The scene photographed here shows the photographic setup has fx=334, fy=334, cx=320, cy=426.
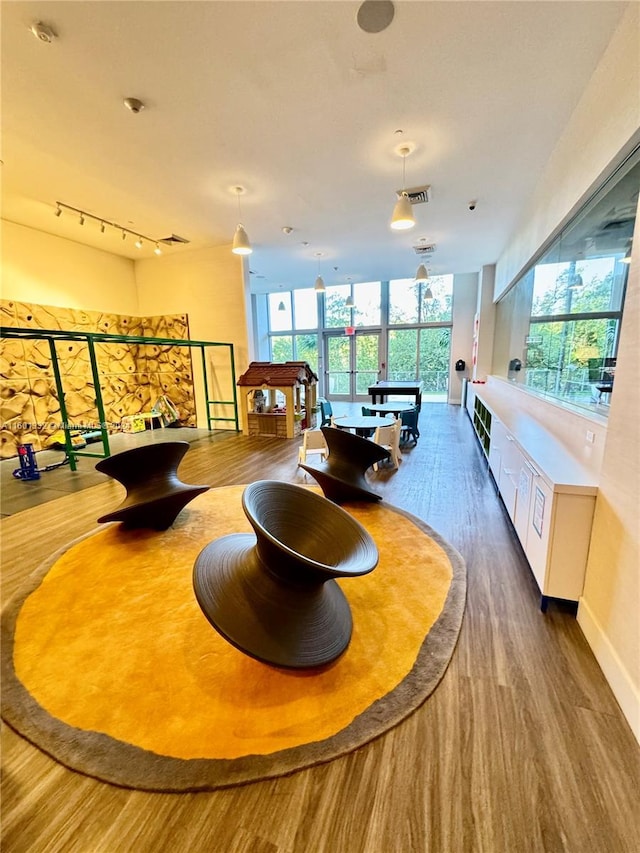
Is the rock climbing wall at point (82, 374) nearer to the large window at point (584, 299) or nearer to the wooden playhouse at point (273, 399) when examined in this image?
the wooden playhouse at point (273, 399)

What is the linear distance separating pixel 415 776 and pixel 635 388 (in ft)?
5.94

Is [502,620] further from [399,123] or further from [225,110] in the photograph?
[225,110]

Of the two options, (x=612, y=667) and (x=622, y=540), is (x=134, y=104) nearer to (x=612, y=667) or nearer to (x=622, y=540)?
(x=622, y=540)

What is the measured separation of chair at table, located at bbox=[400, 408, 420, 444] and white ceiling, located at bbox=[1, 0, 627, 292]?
10.1 feet

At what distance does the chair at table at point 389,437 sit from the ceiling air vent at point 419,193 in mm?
2990

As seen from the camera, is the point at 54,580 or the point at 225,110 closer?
the point at 54,580

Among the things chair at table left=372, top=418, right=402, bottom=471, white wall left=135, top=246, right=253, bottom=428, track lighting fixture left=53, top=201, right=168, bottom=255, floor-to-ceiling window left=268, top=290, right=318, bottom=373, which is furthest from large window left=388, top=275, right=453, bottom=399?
track lighting fixture left=53, top=201, right=168, bottom=255

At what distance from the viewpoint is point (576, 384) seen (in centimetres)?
288

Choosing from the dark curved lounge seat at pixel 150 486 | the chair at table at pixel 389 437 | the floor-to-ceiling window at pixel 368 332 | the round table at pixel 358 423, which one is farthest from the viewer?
the floor-to-ceiling window at pixel 368 332

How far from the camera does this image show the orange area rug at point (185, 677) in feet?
4.18

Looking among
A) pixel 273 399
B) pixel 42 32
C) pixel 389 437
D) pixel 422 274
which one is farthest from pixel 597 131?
pixel 273 399

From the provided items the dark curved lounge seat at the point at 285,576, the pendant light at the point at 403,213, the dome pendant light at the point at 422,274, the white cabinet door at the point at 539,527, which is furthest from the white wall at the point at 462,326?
the dark curved lounge seat at the point at 285,576

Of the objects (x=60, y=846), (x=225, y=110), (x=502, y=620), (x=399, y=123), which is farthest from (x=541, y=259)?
(x=60, y=846)

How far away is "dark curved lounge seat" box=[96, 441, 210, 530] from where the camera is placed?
275cm
